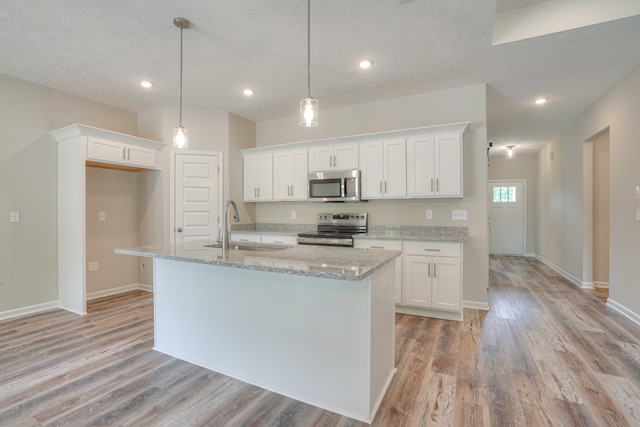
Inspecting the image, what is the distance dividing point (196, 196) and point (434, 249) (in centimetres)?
336

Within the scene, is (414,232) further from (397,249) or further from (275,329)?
(275,329)

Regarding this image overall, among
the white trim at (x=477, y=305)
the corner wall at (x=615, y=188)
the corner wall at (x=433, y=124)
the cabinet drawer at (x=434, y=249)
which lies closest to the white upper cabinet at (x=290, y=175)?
the corner wall at (x=433, y=124)

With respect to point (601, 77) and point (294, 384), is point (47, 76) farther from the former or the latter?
point (601, 77)

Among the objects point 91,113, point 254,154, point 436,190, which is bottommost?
point 436,190

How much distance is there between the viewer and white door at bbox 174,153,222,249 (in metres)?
4.43

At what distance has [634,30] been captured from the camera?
2572 mm

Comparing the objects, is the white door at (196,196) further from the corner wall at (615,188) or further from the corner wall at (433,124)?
the corner wall at (615,188)

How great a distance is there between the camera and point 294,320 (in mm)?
1937

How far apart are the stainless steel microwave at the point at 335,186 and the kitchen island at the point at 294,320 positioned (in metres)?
1.78

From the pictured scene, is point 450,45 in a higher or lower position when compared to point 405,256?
higher

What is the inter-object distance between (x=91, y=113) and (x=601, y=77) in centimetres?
629

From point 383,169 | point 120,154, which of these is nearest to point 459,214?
point 383,169

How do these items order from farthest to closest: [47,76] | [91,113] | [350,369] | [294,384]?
1. [91,113]
2. [47,76]
3. [294,384]
4. [350,369]

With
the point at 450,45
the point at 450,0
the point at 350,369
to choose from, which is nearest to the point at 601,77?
the point at 450,45
